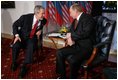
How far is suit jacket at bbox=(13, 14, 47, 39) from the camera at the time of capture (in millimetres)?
3740

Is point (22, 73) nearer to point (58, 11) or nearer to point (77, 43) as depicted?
point (77, 43)

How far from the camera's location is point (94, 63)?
3.03m

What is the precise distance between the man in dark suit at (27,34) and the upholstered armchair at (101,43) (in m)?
1.01

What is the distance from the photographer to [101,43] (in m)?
3.02

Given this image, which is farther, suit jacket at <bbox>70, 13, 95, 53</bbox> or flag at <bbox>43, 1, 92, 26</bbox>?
flag at <bbox>43, 1, 92, 26</bbox>

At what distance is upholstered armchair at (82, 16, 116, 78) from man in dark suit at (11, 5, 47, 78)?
1007 millimetres

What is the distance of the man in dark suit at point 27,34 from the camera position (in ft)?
12.1

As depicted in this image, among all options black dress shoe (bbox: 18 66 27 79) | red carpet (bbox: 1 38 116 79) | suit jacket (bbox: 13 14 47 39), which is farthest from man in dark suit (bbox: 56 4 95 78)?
suit jacket (bbox: 13 14 47 39)

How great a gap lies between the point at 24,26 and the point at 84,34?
1.18 m

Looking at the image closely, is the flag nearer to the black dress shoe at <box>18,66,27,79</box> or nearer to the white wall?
the white wall

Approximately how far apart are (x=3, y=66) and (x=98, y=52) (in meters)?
1.83

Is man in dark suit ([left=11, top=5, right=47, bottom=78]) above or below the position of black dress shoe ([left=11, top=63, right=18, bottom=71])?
above

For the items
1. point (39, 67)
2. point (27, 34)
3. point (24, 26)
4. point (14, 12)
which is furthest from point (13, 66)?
point (14, 12)

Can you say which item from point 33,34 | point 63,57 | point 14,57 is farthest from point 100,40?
point 14,57
